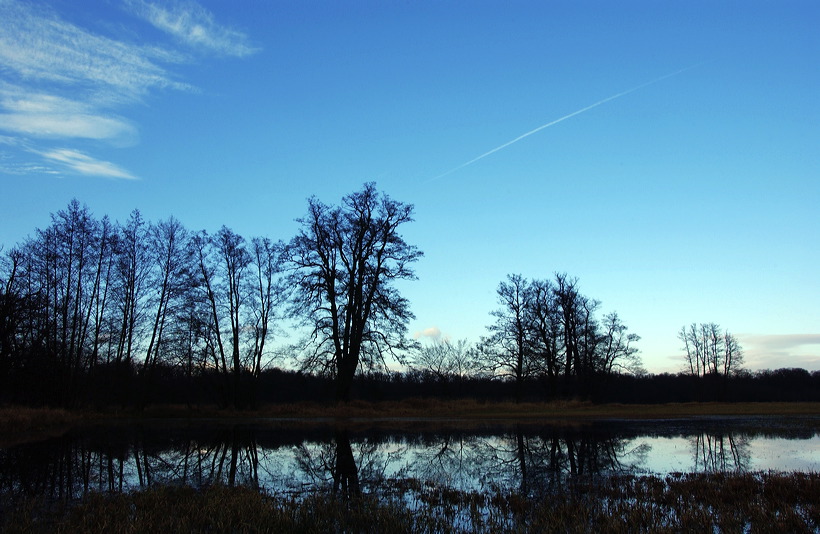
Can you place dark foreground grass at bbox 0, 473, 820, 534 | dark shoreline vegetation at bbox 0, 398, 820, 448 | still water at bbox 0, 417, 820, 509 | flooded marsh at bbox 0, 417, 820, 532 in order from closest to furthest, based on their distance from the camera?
1. dark foreground grass at bbox 0, 473, 820, 534
2. flooded marsh at bbox 0, 417, 820, 532
3. still water at bbox 0, 417, 820, 509
4. dark shoreline vegetation at bbox 0, 398, 820, 448

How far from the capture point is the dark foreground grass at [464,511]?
748cm

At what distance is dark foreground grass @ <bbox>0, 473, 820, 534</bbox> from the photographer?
748cm

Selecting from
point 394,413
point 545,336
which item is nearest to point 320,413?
point 394,413

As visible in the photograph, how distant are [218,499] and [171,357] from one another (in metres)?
34.3

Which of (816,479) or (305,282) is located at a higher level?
(305,282)

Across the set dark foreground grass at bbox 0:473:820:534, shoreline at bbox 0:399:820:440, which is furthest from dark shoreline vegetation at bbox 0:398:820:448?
dark foreground grass at bbox 0:473:820:534

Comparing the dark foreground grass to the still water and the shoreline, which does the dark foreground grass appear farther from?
the shoreline

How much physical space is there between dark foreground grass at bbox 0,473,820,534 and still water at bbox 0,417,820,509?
1277mm

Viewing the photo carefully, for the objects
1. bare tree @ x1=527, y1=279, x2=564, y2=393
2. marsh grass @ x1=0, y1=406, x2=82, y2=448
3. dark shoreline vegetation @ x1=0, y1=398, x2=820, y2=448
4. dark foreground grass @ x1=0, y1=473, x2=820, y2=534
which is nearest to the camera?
dark foreground grass @ x1=0, y1=473, x2=820, y2=534

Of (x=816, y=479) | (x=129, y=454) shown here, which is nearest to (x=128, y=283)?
(x=129, y=454)

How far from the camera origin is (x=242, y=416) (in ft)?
126

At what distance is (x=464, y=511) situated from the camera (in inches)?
351

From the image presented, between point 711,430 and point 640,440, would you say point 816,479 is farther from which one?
point 711,430

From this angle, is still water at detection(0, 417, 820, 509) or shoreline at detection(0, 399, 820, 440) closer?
still water at detection(0, 417, 820, 509)
